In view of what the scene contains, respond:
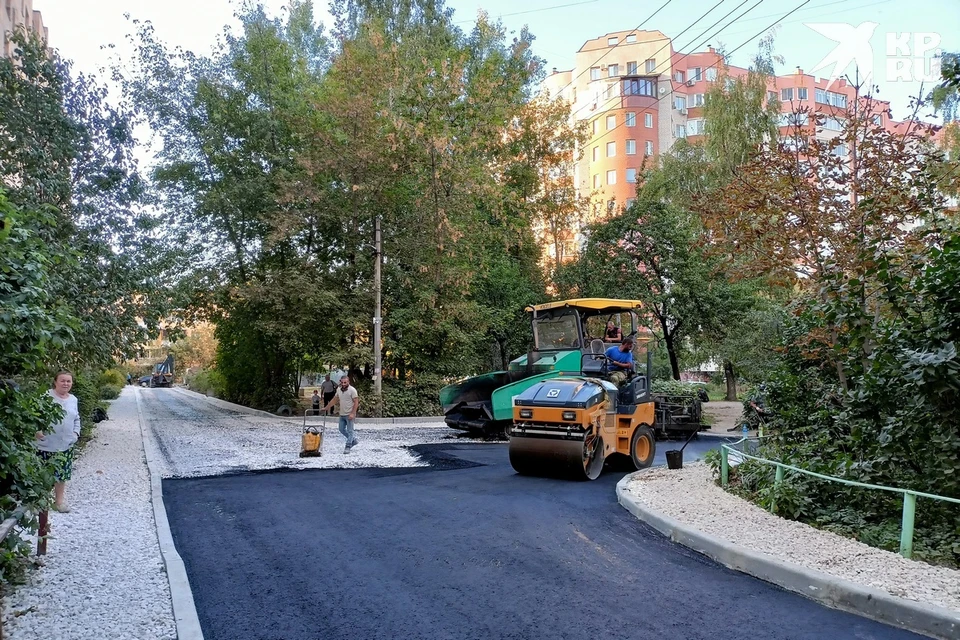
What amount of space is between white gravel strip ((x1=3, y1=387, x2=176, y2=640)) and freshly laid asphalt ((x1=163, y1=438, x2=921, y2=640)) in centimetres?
33

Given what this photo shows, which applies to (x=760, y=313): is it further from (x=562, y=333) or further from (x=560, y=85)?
(x=560, y=85)

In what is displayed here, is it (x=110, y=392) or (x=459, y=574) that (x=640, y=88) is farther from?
(x=459, y=574)

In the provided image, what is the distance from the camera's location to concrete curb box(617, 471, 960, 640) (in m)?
4.52

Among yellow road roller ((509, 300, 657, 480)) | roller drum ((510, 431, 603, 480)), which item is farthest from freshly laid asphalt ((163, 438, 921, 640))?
yellow road roller ((509, 300, 657, 480))

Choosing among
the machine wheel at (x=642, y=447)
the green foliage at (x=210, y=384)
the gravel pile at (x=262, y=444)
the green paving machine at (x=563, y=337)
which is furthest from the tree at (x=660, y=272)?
the green foliage at (x=210, y=384)

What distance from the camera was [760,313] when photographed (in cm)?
2083

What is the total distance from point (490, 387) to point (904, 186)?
1063 centimetres

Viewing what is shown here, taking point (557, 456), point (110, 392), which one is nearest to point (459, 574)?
point (557, 456)

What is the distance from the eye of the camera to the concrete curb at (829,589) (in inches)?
178

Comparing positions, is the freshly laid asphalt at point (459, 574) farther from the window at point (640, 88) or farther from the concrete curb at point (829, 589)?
the window at point (640, 88)

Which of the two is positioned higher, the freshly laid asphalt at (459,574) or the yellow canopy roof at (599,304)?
the yellow canopy roof at (599,304)

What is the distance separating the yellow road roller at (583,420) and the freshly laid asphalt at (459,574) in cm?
93

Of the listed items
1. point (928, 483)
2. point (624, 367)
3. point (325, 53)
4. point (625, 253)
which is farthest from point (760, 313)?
point (325, 53)

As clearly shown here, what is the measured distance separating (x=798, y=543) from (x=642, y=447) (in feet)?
20.0
